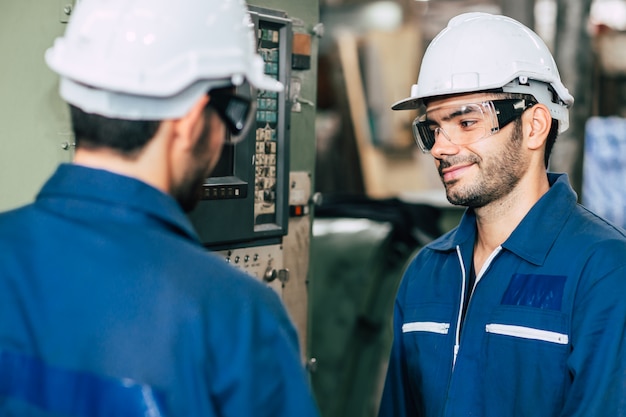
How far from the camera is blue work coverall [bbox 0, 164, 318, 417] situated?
3.81 feet

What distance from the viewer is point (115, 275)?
1178 mm

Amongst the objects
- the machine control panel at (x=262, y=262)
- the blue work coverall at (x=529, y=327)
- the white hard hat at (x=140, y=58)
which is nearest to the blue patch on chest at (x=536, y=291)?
the blue work coverall at (x=529, y=327)

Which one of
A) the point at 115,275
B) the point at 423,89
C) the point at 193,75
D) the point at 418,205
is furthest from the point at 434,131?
the point at 418,205

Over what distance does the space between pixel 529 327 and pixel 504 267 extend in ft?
0.60

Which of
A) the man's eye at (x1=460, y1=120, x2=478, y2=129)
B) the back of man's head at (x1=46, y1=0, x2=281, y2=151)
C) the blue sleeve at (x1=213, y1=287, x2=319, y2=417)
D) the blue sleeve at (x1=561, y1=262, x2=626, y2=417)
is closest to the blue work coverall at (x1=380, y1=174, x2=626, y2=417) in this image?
the blue sleeve at (x1=561, y1=262, x2=626, y2=417)

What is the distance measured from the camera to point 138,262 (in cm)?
119

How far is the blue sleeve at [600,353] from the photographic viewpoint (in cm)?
189

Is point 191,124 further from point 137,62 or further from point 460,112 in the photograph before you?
point 460,112

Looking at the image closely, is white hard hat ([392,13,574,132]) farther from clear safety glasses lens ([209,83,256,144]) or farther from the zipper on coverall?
clear safety glasses lens ([209,83,256,144])

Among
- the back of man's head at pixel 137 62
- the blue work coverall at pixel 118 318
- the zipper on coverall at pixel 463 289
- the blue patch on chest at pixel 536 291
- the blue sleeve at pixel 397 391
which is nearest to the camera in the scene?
the blue work coverall at pixel 118 318

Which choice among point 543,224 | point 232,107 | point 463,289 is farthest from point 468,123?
point 232,107

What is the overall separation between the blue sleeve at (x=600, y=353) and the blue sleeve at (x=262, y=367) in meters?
0.85

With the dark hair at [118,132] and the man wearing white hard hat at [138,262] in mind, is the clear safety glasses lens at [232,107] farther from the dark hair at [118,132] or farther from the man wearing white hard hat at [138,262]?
the dark hair at [118,132]

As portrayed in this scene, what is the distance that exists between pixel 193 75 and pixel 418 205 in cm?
310
